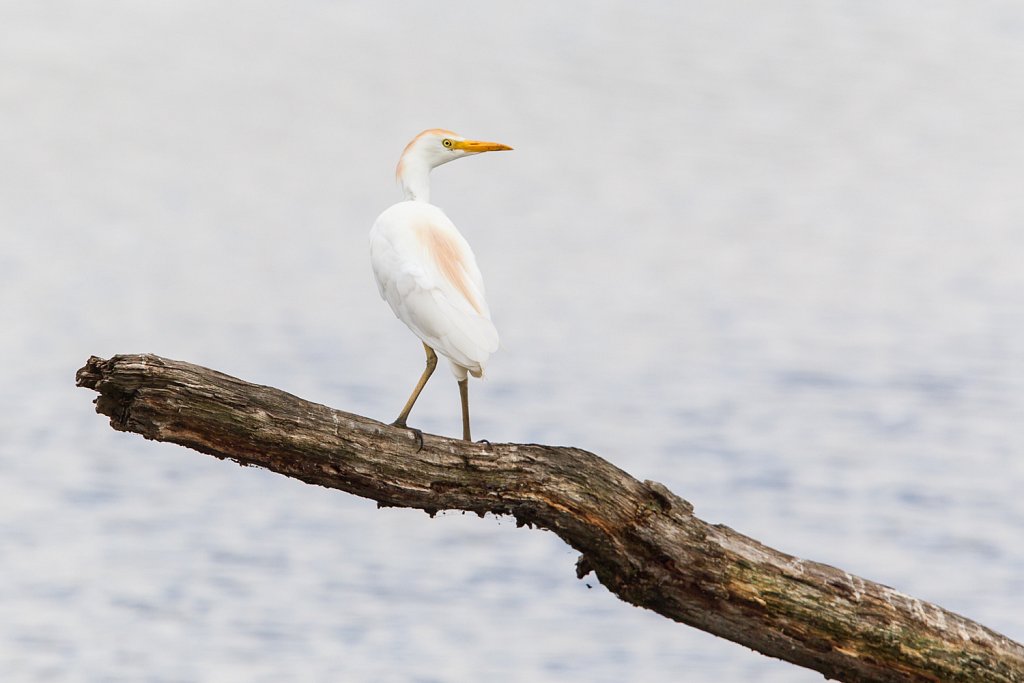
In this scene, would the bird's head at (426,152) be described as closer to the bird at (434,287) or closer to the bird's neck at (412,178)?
the bird's neck at (412,178)

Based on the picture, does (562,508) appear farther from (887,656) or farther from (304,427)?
(887,656)

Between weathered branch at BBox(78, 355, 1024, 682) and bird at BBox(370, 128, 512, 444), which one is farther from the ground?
bird at BBox(370, 128, 512, 444)

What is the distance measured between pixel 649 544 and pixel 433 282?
175cm

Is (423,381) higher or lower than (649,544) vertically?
higher

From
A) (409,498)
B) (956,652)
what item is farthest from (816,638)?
(409,498)

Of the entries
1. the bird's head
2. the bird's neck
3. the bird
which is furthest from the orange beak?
the bird

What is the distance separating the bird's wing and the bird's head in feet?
1.08

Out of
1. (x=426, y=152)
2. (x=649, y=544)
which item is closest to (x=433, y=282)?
(x=426, y=152)

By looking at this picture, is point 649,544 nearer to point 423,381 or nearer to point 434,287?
point 423,381

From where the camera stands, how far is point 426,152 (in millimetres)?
6688

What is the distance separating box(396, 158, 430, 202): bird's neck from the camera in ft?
21.8

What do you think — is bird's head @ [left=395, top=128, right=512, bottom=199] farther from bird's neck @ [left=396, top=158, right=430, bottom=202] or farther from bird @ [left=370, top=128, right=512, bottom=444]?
bird @ [left=370, top=128, right=512, bottom=444]

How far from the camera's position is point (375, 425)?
483 centimetres

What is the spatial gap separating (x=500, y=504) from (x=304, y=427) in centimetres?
84
